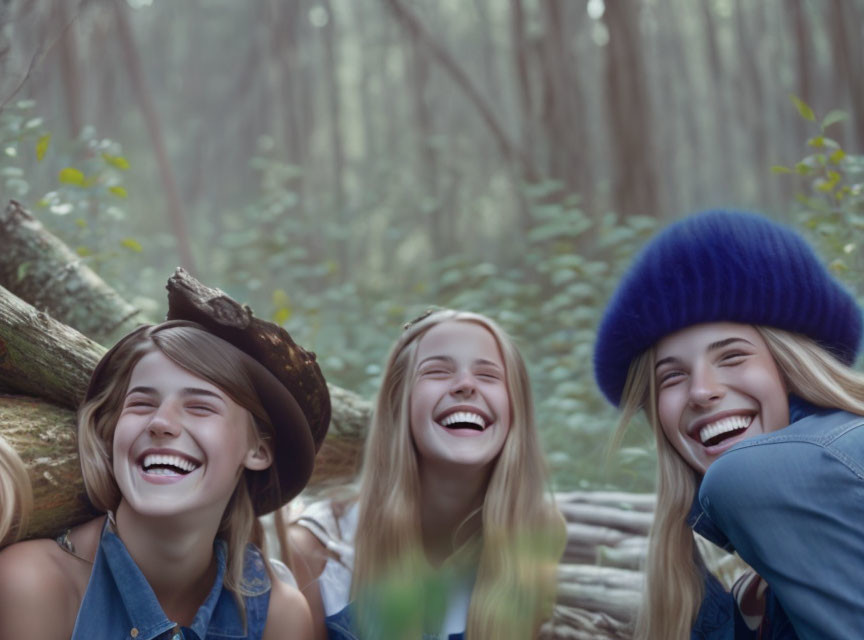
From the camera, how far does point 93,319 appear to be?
3.58 meters

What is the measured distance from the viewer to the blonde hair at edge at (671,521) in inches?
104

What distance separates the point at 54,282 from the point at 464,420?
5.72 ft

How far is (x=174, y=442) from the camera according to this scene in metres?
2.44

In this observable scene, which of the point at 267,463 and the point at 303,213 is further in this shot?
the point at 303,213

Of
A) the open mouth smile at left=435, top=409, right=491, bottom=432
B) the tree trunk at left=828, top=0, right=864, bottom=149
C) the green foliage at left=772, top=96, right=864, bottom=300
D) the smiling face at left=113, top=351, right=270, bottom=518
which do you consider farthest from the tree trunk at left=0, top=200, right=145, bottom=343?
the tree trunk at left=828, top=0, right=864, bottom=149

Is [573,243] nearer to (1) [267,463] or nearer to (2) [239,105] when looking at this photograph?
(1) [267,463]

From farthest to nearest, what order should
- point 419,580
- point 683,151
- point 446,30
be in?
point 683,151 < point 446,30 < point 419,580

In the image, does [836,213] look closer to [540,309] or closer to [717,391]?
[717,391]

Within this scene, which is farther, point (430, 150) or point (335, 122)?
point (335, 122)

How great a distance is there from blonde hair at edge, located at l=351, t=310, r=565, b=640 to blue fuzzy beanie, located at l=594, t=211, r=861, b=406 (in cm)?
57

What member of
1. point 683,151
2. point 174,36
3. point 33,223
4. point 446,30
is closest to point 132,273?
point 33,223

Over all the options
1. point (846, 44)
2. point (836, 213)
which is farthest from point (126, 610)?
point (846, 44)

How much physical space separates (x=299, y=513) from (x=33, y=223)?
154cm

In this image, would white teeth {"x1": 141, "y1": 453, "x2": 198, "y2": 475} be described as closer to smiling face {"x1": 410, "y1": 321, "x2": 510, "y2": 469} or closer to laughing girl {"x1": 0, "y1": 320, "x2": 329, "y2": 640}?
laughing girl {"x1": 0, "y1": 320, "x2": 329, "y2": 640}
